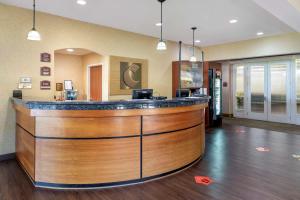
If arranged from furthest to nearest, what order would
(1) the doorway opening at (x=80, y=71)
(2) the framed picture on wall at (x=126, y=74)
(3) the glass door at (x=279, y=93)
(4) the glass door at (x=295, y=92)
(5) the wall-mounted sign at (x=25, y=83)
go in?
(3) the glass door at (x=279, y=93)
(4) the glass door at (x=295, y=92)
(1) the doorway opening at (x=80, y=71)
(2) the framed picture on wall at (x=126, y=74)
(5) the wall-mounted sign at (x=25, y=83)

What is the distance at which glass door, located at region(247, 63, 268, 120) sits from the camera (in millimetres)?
9203

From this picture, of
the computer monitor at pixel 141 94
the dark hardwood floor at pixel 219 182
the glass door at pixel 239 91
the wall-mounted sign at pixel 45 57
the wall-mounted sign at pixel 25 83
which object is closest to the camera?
the dark hardwood floor at pixel 219 182

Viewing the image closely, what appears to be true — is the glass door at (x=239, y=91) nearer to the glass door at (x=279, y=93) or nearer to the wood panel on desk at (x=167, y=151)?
the glass door at (x=279, y=93)

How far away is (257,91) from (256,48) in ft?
8.86

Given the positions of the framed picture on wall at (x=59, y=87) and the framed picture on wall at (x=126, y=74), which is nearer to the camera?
the framed picture on wall at (x=126, y=74)

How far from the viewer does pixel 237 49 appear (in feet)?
25.9

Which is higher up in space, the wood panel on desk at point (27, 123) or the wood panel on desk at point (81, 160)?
the wood panel on desk at point (27, 123)

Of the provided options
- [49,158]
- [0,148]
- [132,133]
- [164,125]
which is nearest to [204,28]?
[164,125]

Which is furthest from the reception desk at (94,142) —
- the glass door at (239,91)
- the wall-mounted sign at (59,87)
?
the glass door at (239,91)

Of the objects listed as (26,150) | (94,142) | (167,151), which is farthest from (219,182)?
(26,150)

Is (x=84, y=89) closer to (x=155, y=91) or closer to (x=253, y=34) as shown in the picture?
(x=155, y=91)

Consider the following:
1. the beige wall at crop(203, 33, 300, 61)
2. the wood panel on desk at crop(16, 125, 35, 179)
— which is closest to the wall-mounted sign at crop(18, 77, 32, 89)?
the wood panel on desk at crop(16, 125, 35, 179)

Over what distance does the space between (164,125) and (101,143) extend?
0.99m

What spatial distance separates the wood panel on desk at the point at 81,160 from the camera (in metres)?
3.00
